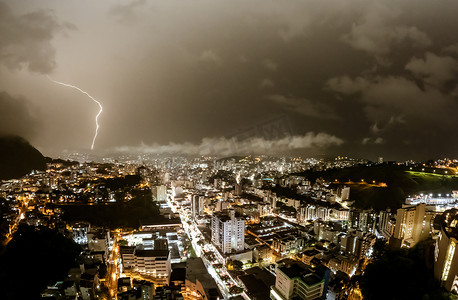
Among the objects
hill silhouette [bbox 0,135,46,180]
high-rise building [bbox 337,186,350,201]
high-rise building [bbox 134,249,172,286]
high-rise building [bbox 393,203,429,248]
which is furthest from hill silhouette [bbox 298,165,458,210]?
hill silhouette [bbox 0,135,46,180]

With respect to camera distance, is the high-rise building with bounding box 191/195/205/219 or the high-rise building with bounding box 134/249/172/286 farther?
the high-rise building with bounding box 191/195/205/219

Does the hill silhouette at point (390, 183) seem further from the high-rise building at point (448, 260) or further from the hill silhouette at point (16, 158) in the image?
the hill silhouette at point (16, 158)

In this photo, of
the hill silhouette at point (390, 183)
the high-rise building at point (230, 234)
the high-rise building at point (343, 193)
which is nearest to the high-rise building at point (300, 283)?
the high-rise building at point (230, 234)

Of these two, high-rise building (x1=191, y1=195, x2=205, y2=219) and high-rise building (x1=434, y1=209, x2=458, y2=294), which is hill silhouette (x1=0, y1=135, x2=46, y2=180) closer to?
high-rise building (x1=191, y1=195, x2=205, y2=219)

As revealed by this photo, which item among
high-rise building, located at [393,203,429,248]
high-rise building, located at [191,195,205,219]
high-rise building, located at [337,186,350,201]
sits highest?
high-rise building, located at [393,203,429,248]

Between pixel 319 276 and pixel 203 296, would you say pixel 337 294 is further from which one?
pixel 203 296

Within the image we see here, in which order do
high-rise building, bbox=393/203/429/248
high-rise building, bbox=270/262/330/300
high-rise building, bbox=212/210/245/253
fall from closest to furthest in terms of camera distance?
high-rise building, bbox=270/262/330/300
high-rise building, bbox=393/203/429/248
high-rise building, bbox=212/210/245/253

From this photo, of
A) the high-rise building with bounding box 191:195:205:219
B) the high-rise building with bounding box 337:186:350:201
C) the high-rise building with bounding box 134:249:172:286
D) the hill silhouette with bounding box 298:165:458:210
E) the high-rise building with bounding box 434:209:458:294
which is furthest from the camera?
the high-rise building with bounding box 337:186:350:201

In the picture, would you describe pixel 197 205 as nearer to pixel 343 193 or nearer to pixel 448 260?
pixel 343 193
